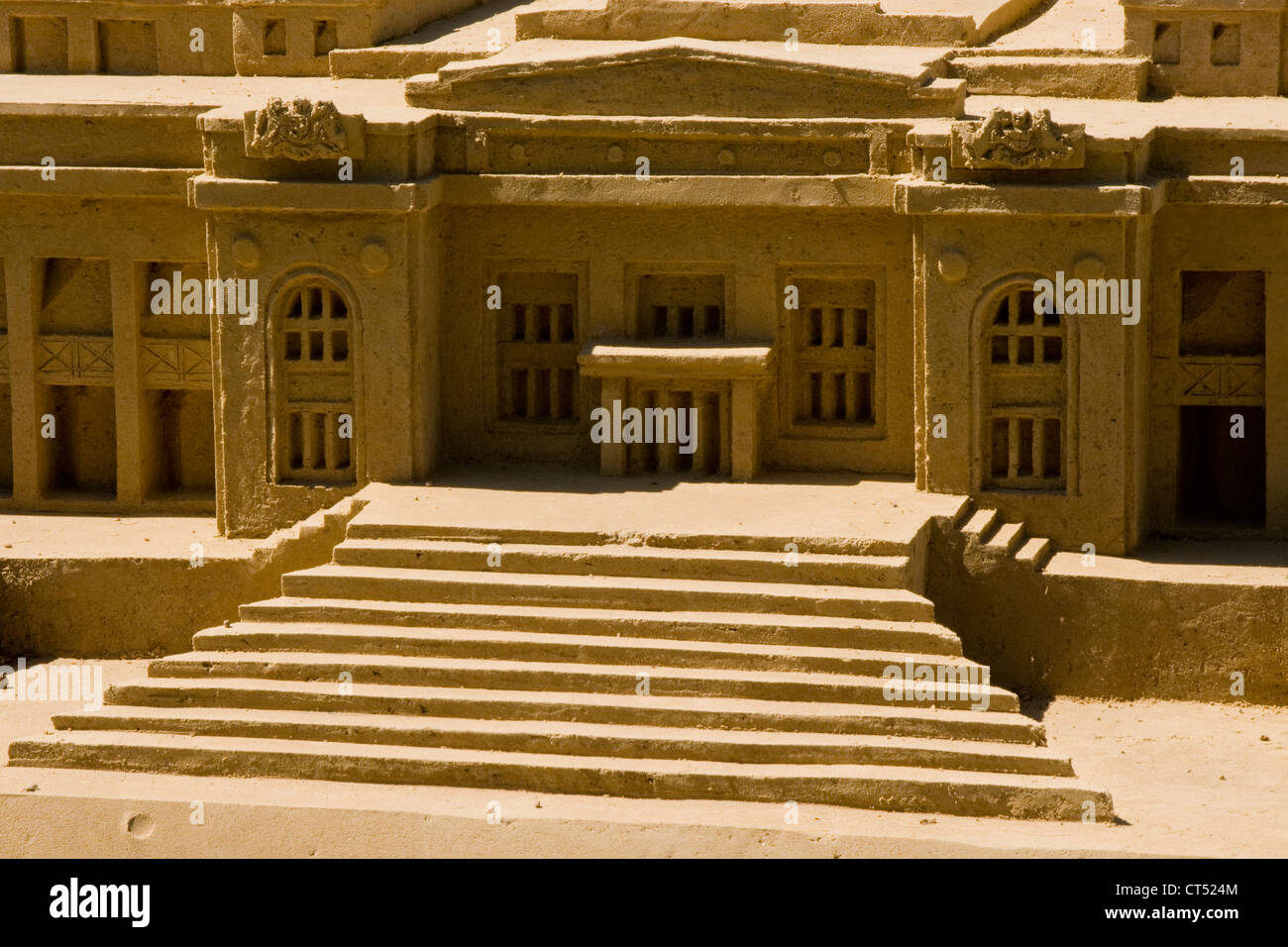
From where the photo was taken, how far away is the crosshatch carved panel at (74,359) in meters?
24.3

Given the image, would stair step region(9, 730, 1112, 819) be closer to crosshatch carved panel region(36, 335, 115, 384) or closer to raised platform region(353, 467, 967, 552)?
raised platform region(353, 467, 967, 552)

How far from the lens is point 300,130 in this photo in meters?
22.0

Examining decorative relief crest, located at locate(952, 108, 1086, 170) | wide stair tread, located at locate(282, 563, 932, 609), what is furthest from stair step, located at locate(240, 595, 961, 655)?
decorative relief crest, located at locate(952, 108, 1086, 170)

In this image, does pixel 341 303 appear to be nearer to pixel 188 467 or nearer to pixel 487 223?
pixel 487 223

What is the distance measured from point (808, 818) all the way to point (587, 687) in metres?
2.09

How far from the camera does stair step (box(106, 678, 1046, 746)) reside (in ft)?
62.9

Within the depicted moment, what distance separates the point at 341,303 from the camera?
22688 mm

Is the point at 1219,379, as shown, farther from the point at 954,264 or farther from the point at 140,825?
the point at 140,825

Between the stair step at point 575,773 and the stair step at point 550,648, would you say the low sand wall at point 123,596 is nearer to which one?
the stair step at point 550,648

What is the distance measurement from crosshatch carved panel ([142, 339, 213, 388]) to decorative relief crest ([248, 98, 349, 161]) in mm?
2705

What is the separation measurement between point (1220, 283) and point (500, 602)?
7.01 m

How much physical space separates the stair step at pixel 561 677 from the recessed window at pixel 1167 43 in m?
7.36

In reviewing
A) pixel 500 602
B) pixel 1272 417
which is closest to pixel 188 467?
pixel 500 602

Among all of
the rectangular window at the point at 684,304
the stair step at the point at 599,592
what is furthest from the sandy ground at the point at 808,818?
the rectangular window at the point at 684,304
